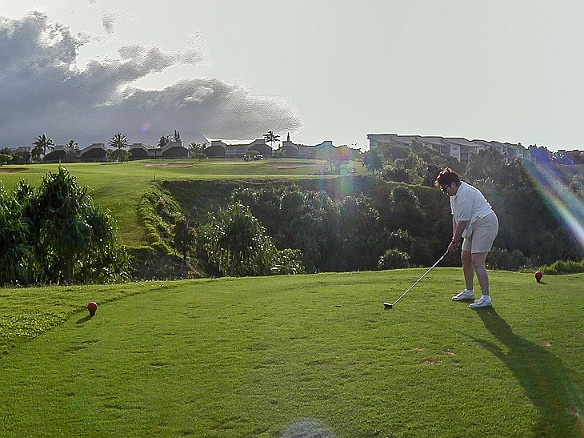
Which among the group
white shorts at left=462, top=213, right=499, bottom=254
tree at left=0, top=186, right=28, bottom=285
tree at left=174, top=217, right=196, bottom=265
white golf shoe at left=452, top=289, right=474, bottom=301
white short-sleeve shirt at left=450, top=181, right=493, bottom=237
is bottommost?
tree at left=174, top=217, right=196, bottom=265

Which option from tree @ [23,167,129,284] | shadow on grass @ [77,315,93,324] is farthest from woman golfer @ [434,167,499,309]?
tree @ [23,167,129,284]

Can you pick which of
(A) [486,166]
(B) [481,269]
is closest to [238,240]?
(B) [481,269]

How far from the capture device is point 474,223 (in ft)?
30.4

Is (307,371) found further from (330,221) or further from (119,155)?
(119,155)

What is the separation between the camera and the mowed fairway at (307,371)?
16.3ft

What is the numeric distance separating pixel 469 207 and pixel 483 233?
446 mm

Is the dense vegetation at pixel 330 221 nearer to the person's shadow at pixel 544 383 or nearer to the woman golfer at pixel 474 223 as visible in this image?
the woman golfer at pixel 474 223

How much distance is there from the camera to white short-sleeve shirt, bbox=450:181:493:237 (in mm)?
9258

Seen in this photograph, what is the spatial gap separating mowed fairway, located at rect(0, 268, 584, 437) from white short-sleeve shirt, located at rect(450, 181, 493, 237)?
1358mm

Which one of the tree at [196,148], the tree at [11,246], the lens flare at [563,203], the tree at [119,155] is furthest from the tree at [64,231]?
the tree at [196,148]

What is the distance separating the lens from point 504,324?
796 cm

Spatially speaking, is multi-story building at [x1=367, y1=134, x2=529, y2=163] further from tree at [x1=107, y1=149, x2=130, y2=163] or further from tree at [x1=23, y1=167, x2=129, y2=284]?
tree at [x1=23, y1=167, x2=129, y2=284]

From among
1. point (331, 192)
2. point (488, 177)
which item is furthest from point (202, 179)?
point (488, 177)

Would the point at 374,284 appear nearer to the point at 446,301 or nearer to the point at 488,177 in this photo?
the point at 446,301
